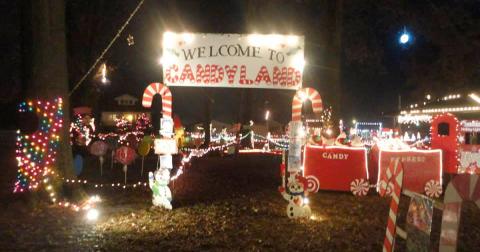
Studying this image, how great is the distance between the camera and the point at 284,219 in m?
10.1

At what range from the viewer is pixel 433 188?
1334 centimetres

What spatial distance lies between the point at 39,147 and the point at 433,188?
355 inches

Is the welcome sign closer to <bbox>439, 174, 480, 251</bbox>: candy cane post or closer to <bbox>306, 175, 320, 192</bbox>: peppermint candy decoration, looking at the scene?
<bbox>306, 175, 320, 192</bbox>: peppermint candy decoration

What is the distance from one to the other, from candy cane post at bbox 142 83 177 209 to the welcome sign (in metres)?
0.73

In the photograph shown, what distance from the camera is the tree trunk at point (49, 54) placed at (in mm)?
11172

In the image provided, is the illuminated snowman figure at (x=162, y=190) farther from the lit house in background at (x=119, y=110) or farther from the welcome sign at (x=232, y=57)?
the lit house in background at (x=119, y=110)

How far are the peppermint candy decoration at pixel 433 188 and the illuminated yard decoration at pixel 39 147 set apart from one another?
8.58 meters

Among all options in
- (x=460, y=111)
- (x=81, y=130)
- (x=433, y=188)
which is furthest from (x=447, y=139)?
(x=81, y=130)

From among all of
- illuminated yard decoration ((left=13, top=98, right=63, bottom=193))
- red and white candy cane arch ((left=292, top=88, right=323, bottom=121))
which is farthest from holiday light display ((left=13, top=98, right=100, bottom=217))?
red and white candy cane arch ((left=292, top=88, right=323, bottom=121))

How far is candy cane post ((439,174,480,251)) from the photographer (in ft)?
20.5

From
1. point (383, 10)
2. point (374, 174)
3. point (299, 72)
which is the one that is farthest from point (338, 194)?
point (383, 10)

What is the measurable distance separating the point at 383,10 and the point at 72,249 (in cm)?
1730

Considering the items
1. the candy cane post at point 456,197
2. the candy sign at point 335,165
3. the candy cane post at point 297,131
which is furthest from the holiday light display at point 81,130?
the candy cane post at point 456,197

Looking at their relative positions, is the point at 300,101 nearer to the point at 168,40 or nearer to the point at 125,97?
the point at 168,40
